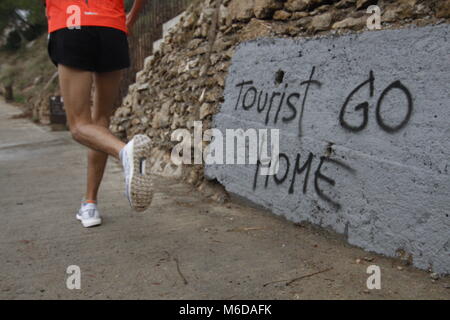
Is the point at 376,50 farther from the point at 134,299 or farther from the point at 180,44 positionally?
the point at 180,44

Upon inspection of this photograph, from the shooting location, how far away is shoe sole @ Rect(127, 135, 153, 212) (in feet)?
7.51

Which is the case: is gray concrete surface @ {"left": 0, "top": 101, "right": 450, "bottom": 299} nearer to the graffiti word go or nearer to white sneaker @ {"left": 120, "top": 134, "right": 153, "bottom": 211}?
white sneaker @ {"left": 120, "top": 134, "right": 153, "bottom": 211}

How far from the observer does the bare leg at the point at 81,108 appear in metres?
2.51

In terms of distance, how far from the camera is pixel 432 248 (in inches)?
81.0

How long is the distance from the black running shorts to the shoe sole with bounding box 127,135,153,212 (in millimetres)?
646

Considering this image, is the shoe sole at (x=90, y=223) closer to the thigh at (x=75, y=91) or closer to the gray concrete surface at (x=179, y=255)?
the gray concrete surface at (x=179, y=255)

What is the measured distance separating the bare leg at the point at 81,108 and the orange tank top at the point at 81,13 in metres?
0.26

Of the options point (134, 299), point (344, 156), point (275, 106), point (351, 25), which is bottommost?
point (134, 299)

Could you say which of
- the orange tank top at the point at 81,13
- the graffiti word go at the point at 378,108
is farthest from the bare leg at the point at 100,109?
the graffiti word go at the point at 378,108

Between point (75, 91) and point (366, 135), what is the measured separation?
5.65 ft

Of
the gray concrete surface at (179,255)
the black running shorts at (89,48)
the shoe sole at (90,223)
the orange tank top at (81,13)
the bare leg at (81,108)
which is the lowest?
the gray concrete surface at (179,255)

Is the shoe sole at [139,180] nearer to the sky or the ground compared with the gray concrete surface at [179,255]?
nearer to the sky

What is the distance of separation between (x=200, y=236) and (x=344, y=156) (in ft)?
3.29
